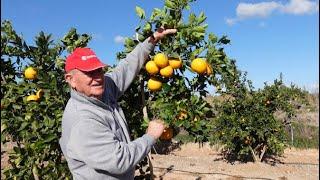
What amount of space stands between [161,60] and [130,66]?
267 mm

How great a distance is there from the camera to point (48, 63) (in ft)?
13.5

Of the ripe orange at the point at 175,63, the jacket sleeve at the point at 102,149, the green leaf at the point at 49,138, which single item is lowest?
the jacket sleeve at the point at 102,149

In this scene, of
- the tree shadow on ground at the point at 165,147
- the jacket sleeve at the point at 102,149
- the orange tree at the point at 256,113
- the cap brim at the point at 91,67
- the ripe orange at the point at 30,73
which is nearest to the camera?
the jacket sleeve at the point at 102,149

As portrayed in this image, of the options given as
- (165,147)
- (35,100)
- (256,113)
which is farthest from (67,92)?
(165,147)

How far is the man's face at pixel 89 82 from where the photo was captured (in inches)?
98.0

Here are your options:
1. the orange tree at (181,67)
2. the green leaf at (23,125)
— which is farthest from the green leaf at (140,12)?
the green leaf at (23,125)

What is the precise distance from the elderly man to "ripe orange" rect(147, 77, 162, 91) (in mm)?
390

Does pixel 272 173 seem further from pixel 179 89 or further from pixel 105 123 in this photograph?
pixel 105 123

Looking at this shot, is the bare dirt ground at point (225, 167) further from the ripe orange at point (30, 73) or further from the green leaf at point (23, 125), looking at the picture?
the ripe orange at point (30, 73)

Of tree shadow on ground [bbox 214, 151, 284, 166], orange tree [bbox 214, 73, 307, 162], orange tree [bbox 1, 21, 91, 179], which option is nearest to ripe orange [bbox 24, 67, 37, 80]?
A: orange tree [bbox 1, 21, 91, 179]

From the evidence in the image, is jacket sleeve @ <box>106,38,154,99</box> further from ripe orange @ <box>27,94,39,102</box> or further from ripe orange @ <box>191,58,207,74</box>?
ripe orange @ <box>27,94,39,102</box>

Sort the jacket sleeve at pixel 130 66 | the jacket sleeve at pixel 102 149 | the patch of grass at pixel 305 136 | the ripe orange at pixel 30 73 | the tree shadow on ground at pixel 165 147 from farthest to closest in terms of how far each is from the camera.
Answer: the patch of grass at pixel 305 136
the tree shadow on ground at pixel 165 147
the ripe orange at pixel 30 73
the jacket sleeve at pixel 130 66
the jacket sleeve at pixel 102 149

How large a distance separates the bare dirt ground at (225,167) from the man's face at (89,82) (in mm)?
6968

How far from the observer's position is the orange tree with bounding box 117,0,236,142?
2967mm
